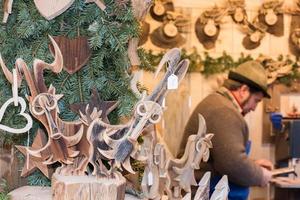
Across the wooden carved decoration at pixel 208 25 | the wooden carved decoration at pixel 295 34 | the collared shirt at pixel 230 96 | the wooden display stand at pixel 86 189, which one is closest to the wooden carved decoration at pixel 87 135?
the wooden display stand at pixel 86 189

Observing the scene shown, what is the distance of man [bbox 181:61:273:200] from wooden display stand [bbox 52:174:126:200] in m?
1.58

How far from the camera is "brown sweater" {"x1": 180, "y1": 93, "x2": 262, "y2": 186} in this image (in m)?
2.80

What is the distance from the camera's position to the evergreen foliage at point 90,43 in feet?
4.66

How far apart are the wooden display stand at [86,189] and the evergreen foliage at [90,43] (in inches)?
9.0

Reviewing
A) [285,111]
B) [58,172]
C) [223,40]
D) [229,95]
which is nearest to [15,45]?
[58,172]

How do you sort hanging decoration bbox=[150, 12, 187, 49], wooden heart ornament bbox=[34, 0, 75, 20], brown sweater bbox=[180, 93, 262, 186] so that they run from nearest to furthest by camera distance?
wooden heart ornament bbox=[34, 0, 75, 20], brown sweater bbox=[180, 93, 262, 186], hanging decoration bbox=[150, 12, 187, 49]

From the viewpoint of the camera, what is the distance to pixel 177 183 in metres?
1.72

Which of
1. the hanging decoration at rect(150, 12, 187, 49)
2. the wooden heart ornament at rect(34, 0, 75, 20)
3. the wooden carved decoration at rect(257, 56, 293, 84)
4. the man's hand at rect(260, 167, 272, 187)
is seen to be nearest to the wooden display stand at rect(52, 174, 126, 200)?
the wooden heart ornament at rect(34, 0, 75, 20)

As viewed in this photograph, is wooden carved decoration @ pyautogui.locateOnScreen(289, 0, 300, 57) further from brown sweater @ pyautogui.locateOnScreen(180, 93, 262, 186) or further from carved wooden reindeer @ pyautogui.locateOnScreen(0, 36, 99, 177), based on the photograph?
carved wooden reindeer @ pyautogui.locateOnScreen(0, 36, 99, 177)

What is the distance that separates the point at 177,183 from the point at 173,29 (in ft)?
6.75

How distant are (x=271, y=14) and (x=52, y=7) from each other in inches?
107

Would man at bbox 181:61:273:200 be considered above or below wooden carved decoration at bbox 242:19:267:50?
below

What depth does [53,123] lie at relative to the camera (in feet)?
4.29

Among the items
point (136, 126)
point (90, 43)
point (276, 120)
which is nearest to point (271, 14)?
point (276, 120)
